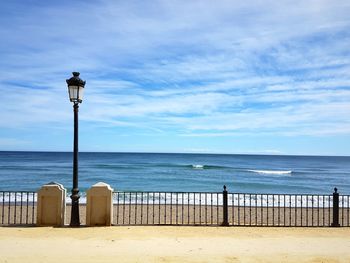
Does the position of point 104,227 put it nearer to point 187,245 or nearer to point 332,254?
point 187,245

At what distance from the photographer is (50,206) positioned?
962 centimetres

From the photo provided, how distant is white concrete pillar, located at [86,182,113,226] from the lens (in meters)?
9.62

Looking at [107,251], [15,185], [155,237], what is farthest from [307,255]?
[15,185]

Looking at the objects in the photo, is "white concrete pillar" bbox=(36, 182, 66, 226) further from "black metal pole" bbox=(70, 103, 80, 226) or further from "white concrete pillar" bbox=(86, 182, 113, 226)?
"white concrete pillar" bbox=(86, 182, 113, 226)

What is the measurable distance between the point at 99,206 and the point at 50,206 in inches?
51.2

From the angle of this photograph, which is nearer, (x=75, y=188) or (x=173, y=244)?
(x=173, y=244)

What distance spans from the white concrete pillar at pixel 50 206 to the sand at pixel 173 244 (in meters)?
0.46

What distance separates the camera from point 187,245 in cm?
772

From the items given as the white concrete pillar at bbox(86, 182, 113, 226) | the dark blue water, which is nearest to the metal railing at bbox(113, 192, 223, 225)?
the white concrete pillar at bbox(86, 182, 113, 226)

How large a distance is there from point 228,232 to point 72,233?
388 cm

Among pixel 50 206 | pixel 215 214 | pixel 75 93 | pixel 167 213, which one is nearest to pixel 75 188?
pixel 50 206

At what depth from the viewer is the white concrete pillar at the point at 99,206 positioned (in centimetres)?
962

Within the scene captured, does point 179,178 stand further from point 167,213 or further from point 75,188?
point 75,188

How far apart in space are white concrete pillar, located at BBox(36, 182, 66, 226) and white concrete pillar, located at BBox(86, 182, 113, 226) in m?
0.72
